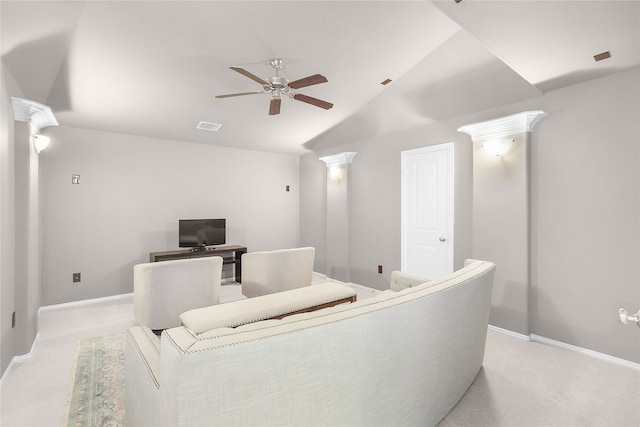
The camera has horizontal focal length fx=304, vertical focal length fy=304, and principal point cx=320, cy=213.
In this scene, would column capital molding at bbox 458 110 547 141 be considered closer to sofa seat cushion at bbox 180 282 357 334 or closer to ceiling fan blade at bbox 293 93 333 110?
ceiling fan blade at bbox 293 93 333 110

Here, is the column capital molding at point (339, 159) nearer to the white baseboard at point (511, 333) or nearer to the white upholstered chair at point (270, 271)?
the white upholstered chair at point (270, 271)

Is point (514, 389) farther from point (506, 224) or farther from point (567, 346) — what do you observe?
point (506, 224)

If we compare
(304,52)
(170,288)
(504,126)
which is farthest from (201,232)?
(504,126)

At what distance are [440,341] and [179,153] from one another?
16.7 ft

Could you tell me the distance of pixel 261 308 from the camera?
100.0 inches

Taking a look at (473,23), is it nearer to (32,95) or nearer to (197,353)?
(197,353)

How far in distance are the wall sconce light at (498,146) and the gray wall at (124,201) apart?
13.9 feet

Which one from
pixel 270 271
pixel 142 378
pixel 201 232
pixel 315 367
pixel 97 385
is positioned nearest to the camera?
pixel 315 367

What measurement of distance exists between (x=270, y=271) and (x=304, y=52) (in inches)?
105

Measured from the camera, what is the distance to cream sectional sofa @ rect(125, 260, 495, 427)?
1017 millimetres

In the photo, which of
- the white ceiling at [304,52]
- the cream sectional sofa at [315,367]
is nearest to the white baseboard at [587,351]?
the cream sectional sofa at [315,367]

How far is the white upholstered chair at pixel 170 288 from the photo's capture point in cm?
317

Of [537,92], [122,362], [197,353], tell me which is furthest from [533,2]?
[122,362]

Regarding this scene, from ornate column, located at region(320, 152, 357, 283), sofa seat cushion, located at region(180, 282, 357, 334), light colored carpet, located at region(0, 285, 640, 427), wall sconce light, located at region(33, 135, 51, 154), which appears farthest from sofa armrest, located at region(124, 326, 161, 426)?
ornate column, located at region(320, 152, 357, 283)
